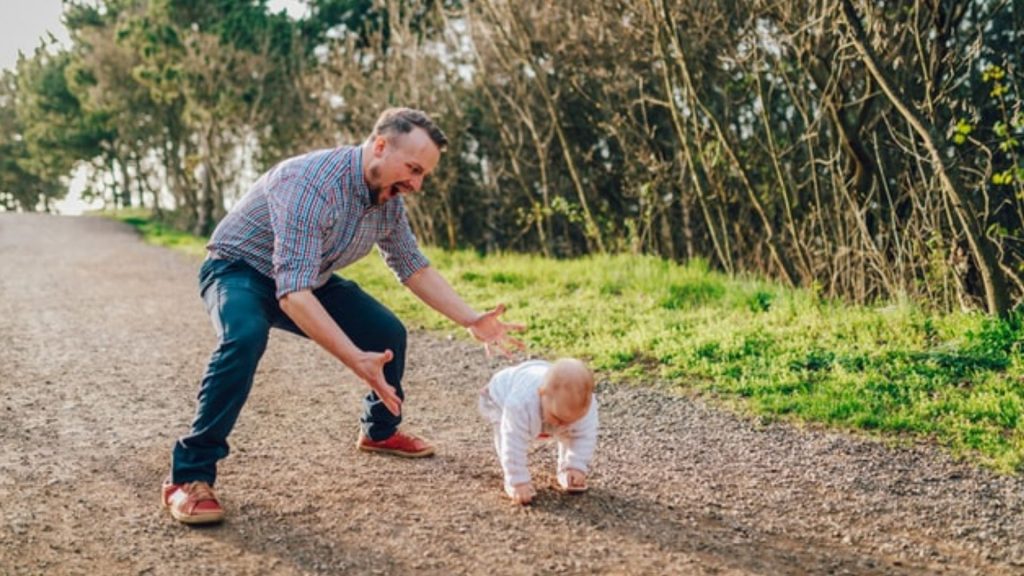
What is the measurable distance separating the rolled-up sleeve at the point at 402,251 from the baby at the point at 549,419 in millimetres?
771

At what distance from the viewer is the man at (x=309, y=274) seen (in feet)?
11.4

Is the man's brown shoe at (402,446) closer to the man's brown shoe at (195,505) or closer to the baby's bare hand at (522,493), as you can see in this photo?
the baby's bare hand at (522,493)

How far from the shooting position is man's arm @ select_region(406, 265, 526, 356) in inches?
162

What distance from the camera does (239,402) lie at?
3561mm

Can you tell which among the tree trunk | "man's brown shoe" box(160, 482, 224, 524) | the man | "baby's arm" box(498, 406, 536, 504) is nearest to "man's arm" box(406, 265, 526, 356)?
the man

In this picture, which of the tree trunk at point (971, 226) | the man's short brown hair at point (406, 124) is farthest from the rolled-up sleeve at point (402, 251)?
the tree trunk at point (971, 226)

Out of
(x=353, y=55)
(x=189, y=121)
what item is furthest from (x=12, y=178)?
(x=353, y=55)

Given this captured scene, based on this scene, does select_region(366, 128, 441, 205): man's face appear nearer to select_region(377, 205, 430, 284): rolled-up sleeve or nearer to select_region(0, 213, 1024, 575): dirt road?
select_region(377, 205, 430, 284): rolled-up sleeve

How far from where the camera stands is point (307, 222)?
3.57 metres

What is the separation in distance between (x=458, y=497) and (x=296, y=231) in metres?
1.32

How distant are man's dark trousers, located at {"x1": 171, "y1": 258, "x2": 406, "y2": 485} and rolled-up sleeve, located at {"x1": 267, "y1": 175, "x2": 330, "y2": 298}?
8.1 inches

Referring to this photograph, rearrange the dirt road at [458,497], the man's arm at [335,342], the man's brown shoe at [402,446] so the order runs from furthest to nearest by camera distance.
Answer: the man's brown shoe at [402,446]
the man's arm at [335,342]
the dirt road at [458,497]

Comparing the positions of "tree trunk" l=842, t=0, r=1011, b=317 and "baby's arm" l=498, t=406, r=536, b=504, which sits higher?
"tree trunk" l=842, t=0, r=1011, b=317

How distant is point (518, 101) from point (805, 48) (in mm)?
6011
